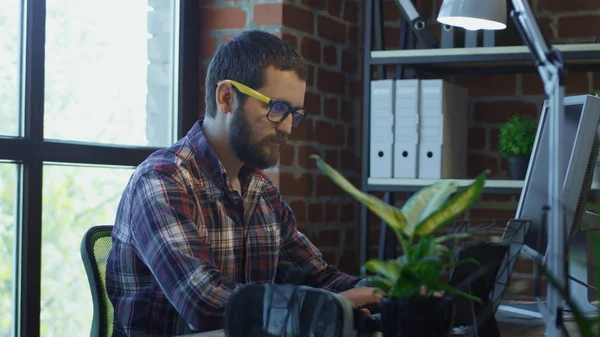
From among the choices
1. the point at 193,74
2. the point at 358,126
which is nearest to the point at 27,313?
the point at 193,74

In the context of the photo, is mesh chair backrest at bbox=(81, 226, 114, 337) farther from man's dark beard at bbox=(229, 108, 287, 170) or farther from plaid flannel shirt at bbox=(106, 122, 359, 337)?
man's dark beard at bbox=(229, 108, 287, 170)

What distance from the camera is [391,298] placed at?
112cm

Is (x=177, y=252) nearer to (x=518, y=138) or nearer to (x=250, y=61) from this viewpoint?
(x=250, y=61)

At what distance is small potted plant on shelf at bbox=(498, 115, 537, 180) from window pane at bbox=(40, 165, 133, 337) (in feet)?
3.97

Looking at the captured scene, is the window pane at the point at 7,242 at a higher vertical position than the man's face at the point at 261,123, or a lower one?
lower

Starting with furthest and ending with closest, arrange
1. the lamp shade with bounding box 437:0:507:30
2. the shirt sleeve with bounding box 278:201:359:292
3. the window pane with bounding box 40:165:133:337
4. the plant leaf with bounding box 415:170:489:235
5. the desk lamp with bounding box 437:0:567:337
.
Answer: the window pane with bounding box 40:165:133:337
the lamp shade with bounding box 437:0:507:30
the shirt sleeve with bounding box 278:201:359:292
the plant leaf with bounding box 415:170:489:235
the desk lamp with bounding box 437:0:567:337

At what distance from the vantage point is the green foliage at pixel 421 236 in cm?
108

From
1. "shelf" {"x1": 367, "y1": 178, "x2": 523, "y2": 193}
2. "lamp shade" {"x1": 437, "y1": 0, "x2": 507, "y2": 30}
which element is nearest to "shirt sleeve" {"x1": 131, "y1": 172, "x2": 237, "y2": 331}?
"lamp shade" {"x1": 437, "y1": 0, "x2": 507, "y2": 30}

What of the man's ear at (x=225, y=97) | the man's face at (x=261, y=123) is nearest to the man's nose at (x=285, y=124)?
the man's face at (x=261, y=123)

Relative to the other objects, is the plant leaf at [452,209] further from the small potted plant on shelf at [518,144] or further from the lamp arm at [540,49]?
the small potted plant on shelf at [518,144]

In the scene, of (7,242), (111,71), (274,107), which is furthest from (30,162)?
(274,107)

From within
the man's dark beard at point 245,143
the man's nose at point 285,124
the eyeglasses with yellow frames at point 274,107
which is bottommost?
the man's dark beard at point 245,143

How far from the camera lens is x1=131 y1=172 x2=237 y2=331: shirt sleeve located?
5.34 ft

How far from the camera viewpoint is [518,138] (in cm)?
259
